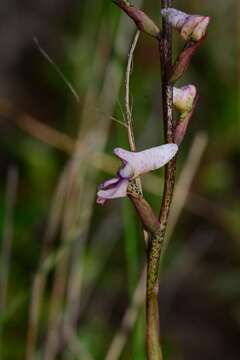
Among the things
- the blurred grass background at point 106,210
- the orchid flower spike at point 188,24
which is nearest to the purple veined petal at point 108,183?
the orchid flower spike at point 188,24

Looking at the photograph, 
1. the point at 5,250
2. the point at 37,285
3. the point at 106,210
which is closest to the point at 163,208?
the point at 37,285

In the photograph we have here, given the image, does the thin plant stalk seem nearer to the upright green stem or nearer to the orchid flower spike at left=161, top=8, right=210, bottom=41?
the upright green stem

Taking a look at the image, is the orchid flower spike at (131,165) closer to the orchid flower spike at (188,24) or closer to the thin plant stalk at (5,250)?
the orchid flower spike at (188,24)

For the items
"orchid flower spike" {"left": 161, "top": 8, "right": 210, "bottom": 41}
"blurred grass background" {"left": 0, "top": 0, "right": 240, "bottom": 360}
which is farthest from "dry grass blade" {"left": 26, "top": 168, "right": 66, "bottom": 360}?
"orchid flower spike" {"left": 161, "top": 8, "right": 210, "bottom": 41}

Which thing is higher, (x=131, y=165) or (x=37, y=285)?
(x=131, y=165)

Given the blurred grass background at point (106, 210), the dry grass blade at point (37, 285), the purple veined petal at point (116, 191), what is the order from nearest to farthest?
the purple veined petal at point (116, 191)
the dry grass blade at point (37, 285)
the blurred grass background at point (106, 210)

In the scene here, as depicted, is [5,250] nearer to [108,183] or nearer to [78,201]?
[78,201]
